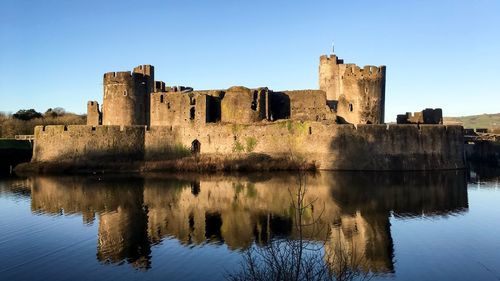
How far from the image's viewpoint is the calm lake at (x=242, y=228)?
11.0m

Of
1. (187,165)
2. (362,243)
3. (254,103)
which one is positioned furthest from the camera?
(254,103)

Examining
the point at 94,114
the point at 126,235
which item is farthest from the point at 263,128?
the point at 126,235

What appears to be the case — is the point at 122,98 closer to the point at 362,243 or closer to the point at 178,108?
the point at 178,108

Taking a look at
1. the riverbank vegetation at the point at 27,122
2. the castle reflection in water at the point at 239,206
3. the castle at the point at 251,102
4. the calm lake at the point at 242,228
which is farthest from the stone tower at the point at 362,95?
the riverbank vegetation at the point at 27,122

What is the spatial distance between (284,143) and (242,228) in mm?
16981

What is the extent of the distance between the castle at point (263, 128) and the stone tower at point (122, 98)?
7cm

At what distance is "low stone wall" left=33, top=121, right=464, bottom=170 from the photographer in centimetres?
3014

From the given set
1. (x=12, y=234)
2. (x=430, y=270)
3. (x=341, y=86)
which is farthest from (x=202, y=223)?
(x=341, y=86)

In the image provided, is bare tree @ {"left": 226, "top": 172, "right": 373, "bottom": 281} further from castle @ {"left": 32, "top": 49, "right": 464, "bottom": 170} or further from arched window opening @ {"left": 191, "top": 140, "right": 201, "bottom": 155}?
arched window opening @ {"left": 191, "top": 140, "right": 201, "bottom": 155}

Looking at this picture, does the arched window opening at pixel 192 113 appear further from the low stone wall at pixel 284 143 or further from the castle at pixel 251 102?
the low stone wall at pixel 284 143

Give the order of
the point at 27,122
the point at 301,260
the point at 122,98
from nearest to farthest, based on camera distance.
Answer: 1. the point at 301,260
2. the point at 122,98
3. the point at 27,122

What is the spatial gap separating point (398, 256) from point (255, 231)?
173 inches

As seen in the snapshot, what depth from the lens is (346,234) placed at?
548 inches

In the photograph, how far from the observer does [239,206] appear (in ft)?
61.6
